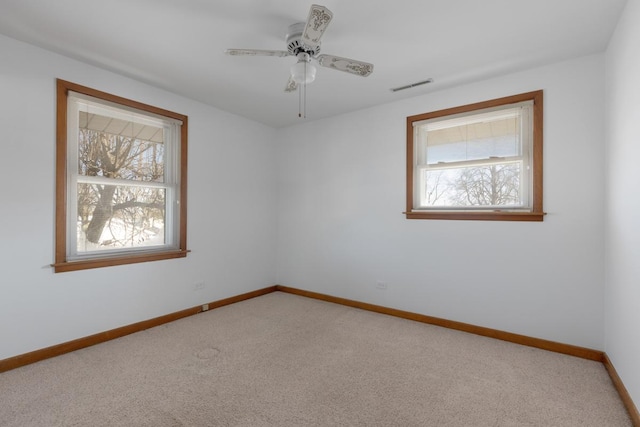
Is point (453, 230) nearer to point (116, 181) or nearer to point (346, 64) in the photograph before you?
point (346, 64)

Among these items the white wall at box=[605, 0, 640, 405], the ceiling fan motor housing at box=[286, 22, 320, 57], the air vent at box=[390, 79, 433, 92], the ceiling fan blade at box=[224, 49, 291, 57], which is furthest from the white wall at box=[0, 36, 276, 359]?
the white wall at box=[605, 0, 640, 405]

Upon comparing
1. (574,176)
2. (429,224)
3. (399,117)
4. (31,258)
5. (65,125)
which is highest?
(399,117)

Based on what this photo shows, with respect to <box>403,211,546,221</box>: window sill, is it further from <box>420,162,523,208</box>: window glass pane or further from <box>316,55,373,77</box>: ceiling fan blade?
<box>316,55,373,77</box>: ceiling fan blade

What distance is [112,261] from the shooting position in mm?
2955

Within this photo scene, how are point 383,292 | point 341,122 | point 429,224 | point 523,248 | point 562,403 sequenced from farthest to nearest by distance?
point 341,122, point 383,292, point 429,224, point 523,248, point 562,403

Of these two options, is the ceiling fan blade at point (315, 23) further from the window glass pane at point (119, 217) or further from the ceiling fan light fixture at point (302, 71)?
the window glass pane at point (119, 217)

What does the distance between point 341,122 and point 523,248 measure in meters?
2.60

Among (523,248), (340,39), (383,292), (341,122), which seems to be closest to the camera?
(340,39)

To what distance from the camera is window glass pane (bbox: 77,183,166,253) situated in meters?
2.88

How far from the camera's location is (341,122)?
414 centimetres

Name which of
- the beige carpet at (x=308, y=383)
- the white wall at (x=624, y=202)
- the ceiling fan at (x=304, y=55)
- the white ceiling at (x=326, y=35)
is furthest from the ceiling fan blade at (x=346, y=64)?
the beige carpet at (x=308, y=383)

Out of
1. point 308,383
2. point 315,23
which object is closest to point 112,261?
point 308,383

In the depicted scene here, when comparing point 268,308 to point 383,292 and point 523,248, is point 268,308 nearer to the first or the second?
point 383,292

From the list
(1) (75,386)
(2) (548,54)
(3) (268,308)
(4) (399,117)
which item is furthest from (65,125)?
(2) (548,54)
